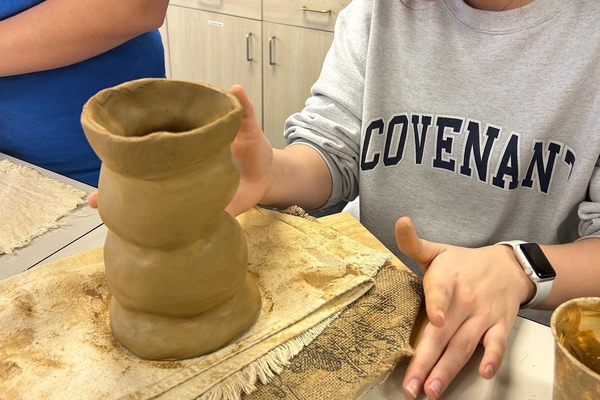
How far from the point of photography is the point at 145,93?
56cm

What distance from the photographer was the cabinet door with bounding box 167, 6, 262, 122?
236 cm

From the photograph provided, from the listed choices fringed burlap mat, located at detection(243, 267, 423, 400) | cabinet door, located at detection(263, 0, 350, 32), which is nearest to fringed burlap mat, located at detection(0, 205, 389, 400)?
fringed burlap mat, located at detection(243, 267, 423, 400)

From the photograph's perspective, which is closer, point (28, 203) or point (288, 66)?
point (28, 203)

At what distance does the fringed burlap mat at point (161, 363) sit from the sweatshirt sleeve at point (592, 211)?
1.12 feet

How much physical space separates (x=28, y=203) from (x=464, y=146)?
30.8 inches

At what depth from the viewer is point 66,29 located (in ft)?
3.18

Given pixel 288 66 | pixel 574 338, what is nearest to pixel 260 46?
pixel 288 66

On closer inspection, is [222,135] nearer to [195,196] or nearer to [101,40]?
[195,196]

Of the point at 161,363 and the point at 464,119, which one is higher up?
the point at 464,119

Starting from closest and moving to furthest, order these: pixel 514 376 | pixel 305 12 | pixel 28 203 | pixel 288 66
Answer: pixel 514 376
pixel 28 203
pixel 305 12
pixel 288 66

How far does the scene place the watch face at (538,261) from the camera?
2.33 ft

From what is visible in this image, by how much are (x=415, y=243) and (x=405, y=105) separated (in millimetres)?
374

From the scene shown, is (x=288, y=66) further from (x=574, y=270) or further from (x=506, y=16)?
(x=574, y=270)

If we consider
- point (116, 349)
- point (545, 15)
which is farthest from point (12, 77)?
point (545, 15)
